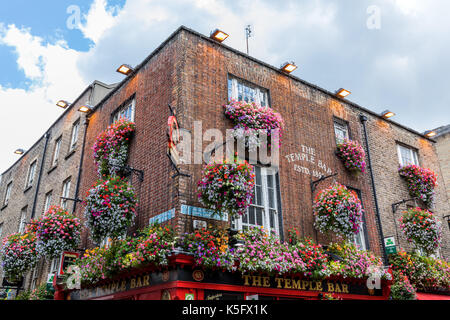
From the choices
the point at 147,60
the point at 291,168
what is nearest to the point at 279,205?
the point at 291,168

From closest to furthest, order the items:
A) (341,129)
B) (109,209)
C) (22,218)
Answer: (109,209) → (341,129) → (22,218)

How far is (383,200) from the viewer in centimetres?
1423

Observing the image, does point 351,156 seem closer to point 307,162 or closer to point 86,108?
point 307,162

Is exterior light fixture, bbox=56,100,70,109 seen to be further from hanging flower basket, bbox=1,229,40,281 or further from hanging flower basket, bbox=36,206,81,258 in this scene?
hanging flower basket, bbox=36,206,81,258

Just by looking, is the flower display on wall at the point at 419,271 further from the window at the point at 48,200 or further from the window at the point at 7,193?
the window at the point at 7,193

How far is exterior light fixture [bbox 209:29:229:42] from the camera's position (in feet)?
38.7

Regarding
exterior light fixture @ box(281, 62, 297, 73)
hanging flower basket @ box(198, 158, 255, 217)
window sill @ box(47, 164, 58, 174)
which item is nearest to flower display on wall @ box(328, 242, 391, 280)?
hanging flower basket @ box(198, 158, 255, 217)

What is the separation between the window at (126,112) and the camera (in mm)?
13000

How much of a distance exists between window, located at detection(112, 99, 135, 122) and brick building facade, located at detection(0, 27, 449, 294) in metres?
0.05

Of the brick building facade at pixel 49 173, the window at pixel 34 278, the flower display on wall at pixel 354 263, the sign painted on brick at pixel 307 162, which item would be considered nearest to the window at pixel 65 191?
the brick building facade at pixel 49 173

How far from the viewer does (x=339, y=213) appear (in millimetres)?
10977

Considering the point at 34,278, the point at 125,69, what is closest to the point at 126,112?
the point at 125,69

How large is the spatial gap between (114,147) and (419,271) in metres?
10.3

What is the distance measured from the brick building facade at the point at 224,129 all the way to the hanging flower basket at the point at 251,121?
0.32 meters
